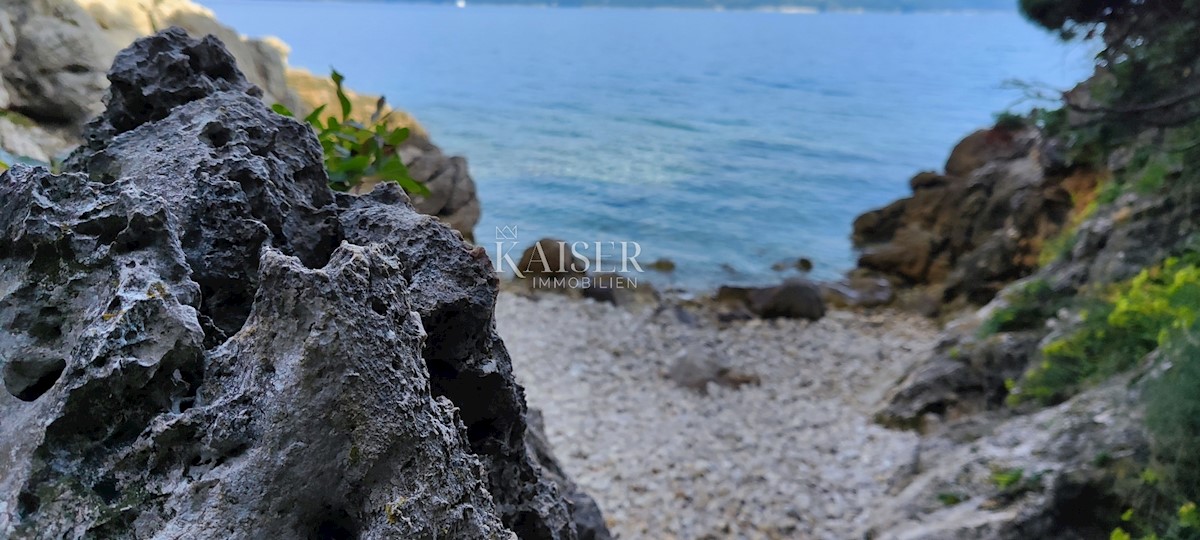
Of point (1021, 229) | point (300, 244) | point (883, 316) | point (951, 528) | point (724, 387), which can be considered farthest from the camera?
point (883, 316)

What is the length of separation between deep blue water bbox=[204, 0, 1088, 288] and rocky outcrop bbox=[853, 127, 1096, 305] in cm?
77

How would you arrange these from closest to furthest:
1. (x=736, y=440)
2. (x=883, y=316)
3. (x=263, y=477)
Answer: (x=263, y=477)
(x=736, y=440)
(x=883, y=316)

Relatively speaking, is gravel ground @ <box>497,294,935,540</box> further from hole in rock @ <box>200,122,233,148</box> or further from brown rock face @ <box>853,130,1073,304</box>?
hole in rock @ <box>200,122,233,148</box>

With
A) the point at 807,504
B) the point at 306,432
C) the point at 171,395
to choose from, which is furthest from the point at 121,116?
the point at 807,504

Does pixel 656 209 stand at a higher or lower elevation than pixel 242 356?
lower

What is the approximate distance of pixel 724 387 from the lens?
17.5ft

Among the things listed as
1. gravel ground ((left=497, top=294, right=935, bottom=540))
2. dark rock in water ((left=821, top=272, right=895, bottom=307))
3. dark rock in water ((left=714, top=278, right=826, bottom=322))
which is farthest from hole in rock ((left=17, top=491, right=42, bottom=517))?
dark rock in water ((left=821, top=272, right=895, bottom=307))

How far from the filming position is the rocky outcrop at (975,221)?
23.0ft

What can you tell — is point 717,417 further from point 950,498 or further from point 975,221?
point 975,221

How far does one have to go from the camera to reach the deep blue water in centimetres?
1023

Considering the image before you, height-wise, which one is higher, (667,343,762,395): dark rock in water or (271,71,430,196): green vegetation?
(271,71,430,196): green vegetation

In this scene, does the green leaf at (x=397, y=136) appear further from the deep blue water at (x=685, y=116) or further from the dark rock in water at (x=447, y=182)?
the dark rock in water at (x=447, y=182)

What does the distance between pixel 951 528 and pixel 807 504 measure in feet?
3.51

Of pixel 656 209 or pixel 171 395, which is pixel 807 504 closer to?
pixel 171 395
